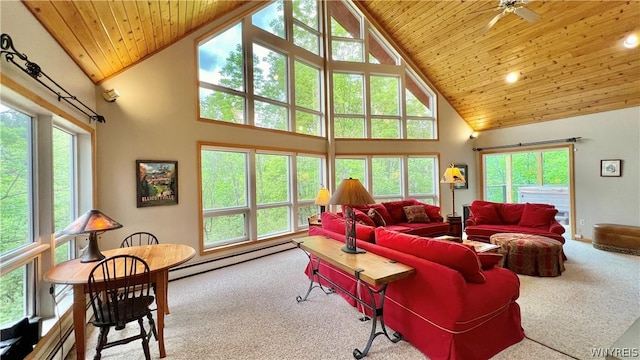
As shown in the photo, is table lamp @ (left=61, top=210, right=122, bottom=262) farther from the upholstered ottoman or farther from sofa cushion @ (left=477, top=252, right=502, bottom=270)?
the upholstered ottoman

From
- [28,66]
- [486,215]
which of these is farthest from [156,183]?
[486,215]

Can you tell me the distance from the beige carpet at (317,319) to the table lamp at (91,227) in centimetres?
84

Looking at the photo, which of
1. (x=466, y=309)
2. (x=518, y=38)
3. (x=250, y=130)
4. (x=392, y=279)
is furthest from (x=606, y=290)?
(x=250, y=130)

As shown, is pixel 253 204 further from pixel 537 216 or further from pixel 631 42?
pixel 631 42

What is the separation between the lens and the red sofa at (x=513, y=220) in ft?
14.7

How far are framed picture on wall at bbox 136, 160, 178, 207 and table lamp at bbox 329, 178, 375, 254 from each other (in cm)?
272

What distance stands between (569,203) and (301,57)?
273 inches

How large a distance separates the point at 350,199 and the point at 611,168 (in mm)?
6234

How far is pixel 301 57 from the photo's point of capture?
5805mm

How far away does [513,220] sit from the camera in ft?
16.6

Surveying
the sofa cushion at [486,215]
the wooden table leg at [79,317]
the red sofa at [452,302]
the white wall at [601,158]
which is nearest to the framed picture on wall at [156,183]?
the wooden table leg at [79,317]

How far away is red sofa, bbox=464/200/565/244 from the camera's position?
4.48 meters

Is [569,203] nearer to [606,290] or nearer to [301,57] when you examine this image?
[606,290]

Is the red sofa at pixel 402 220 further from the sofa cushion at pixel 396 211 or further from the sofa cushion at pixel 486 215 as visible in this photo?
the sofa cushion at pixel 486 215
